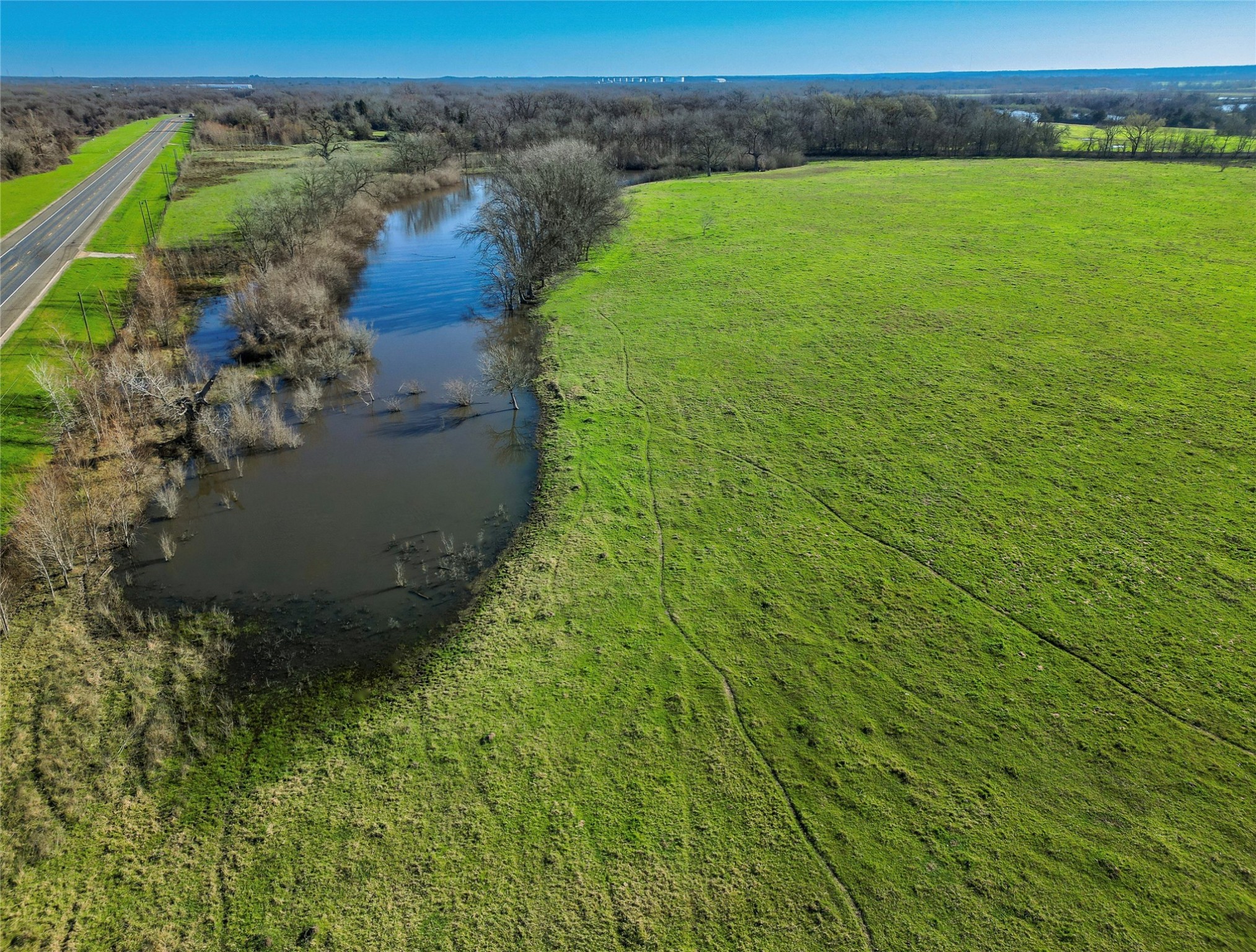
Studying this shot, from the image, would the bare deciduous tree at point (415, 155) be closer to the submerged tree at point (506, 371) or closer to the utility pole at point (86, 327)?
the utility pole at point (86, 327)

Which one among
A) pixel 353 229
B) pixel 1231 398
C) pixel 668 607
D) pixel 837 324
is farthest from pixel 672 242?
pixel 668 607

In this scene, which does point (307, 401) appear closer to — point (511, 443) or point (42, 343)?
point (511, 443)

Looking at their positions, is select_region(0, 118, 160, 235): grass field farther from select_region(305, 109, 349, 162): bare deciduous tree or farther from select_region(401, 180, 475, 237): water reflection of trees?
select_region(401, 180, 475, 237): water reflection of trees

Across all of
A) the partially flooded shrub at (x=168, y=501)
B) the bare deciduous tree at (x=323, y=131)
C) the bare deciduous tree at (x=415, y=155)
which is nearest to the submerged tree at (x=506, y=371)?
the partially flooded shrub at (x=168, y=501)

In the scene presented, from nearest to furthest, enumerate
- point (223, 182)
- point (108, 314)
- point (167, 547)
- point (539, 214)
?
point (167, 547) < point (108, 314) < point (539, 214) < point (223, 182)

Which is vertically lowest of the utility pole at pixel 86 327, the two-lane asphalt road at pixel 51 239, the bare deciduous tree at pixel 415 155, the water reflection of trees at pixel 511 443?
the water reflection of trees at pixel 511 443

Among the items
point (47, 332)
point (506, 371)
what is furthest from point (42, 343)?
point (506, 371)
